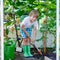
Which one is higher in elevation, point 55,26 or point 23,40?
point 55,26

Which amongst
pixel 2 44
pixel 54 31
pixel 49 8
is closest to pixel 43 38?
pixel 54 31

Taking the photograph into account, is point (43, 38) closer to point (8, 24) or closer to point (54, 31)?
point (54, 31)

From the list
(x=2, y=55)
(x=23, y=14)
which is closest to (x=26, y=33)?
(x=23, y=14)

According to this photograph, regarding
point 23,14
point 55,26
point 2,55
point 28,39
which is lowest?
point 2,55

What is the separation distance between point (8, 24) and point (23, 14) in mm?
296

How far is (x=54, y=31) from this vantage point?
325 centimetres

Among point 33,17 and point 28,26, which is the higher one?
point 33,17

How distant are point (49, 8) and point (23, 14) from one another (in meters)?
0.44

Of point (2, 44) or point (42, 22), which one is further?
point (42, 22)

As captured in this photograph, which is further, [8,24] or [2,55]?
[8,24]

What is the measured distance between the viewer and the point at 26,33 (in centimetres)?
328

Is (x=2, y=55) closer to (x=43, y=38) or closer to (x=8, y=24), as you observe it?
(x=8, y=24)

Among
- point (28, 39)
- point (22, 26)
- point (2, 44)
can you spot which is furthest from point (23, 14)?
point (2, 44)

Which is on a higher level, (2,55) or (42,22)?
(42,22)
